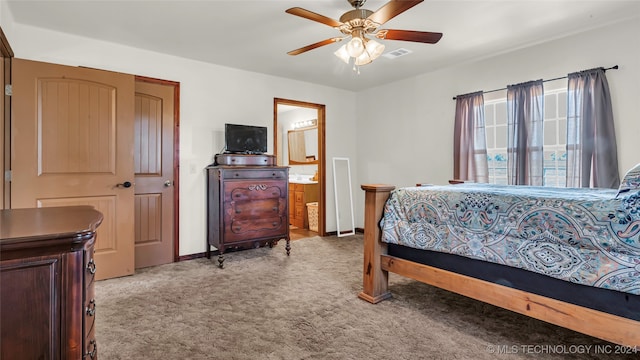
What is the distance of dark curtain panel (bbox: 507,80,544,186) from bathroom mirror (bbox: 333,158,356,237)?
8.47ft

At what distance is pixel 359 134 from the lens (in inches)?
223

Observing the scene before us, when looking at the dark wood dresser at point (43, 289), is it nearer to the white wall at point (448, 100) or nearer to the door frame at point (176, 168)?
the door frame at point (176, 168)

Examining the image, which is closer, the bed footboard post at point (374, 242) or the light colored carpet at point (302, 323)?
the light colored carpet at point (302, 323)

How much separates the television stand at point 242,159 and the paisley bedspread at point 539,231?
2.22 m

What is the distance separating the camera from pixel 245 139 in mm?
4145

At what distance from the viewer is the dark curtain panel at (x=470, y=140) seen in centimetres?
395

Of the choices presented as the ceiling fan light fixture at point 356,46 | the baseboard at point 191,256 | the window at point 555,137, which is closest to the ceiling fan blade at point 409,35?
the ceiling fan light fixture at point 356,46

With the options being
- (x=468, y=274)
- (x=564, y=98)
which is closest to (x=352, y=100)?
(x=564, y=98)

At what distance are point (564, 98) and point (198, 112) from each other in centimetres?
414

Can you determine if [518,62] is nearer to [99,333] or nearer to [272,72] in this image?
[272,72]

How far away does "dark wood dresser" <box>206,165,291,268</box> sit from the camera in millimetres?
3639

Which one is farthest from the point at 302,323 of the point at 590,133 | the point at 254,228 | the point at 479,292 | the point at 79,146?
the point at 590,133

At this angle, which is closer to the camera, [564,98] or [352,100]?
[564,98]

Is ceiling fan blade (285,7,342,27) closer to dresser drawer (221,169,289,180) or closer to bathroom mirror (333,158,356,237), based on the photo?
dresser drawer (221,169,289,180)
